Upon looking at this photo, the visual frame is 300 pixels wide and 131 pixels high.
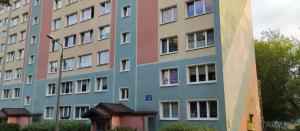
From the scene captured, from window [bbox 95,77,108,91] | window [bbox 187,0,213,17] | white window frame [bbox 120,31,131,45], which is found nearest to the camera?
window [bbox 187,0,213,17]

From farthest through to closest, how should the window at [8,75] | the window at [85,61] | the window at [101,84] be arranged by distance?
the window at [8,75] < the window at [85,61] < the window at [101,84]

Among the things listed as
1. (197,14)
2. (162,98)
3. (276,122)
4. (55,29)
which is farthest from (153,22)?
(276,122)

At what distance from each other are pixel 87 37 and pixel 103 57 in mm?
3742

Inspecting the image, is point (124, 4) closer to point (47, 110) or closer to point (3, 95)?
point (47, 110)

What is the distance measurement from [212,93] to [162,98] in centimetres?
433

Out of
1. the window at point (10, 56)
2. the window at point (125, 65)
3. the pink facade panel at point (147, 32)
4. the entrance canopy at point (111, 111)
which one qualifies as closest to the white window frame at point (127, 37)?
the pink facade panel at point (147, 32)

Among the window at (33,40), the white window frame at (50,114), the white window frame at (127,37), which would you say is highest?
the window at (33,40)

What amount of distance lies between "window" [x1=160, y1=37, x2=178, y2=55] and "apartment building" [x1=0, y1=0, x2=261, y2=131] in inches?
3.3

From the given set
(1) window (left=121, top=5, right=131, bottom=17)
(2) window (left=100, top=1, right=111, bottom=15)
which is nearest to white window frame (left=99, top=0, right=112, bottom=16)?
(2) window (left=100, top=1, right=111, bottom=15)

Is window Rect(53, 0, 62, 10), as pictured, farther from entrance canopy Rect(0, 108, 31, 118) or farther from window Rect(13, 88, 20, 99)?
entrance canopy Rect(0, 108, 31, 118)

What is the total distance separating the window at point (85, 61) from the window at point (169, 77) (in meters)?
9.73

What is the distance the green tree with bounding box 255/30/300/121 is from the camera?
37219 mm

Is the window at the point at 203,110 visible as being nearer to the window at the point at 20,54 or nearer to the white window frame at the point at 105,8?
the white window frame at the point at 105,8

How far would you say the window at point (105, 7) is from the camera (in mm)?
31091
